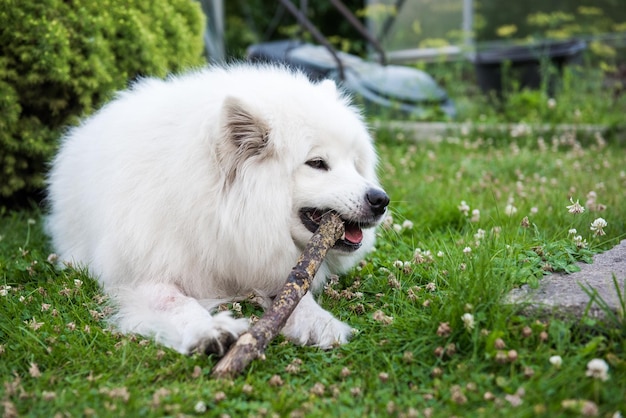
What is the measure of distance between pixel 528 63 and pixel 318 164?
20.6 feet

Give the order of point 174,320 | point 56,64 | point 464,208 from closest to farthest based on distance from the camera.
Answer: point 174,320 → point 464,208 → point 56,64

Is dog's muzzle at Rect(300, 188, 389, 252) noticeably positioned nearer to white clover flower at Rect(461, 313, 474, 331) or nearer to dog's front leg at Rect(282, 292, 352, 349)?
dog's front leg at Rect(282, 292, 352, 349)

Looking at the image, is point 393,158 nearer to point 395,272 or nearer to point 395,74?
point 395,74

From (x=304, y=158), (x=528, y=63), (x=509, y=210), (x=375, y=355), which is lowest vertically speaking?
(x=528, y=63)

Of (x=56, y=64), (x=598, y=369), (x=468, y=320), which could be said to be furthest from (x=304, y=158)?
(x=56, y=64)

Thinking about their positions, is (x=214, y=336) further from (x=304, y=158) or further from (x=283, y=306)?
(x=304, y=158)

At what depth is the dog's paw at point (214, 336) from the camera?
7.32 feet

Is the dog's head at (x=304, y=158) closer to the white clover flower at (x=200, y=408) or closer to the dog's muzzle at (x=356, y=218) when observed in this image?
the dog's muzzle at (x=356, y=218)

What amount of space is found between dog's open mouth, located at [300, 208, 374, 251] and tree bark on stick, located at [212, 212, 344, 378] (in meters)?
0.06

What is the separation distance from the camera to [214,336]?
2.23m

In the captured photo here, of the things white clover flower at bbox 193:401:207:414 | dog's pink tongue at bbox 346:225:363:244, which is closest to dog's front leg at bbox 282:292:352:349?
dog's pink tongue at bbox 346:225:363:244

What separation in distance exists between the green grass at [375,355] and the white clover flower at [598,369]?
0.09 ft

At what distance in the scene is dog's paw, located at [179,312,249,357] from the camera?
223cm

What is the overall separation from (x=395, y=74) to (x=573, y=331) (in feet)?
19.9
